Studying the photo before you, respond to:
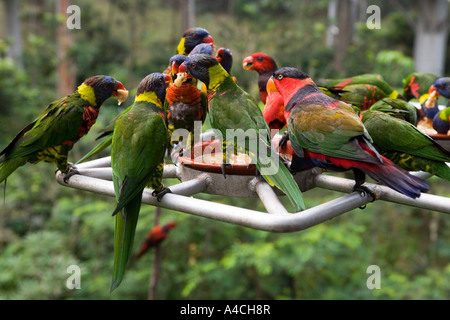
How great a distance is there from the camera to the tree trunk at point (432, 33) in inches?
275

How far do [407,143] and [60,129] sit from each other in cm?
131

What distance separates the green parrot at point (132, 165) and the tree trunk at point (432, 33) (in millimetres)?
6518

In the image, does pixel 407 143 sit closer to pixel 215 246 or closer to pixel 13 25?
pixel 215 246

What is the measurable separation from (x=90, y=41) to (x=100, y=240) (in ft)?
25.6

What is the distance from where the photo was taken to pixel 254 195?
1.61m

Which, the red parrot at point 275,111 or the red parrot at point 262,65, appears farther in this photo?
the red parrot at point 262,65

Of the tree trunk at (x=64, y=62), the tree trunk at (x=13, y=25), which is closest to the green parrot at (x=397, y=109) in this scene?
the tree trunk at (x=64, y=62)

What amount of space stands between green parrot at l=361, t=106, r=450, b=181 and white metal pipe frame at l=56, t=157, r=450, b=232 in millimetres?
176

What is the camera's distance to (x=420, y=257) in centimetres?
502

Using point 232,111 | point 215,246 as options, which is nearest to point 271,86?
point 232,111

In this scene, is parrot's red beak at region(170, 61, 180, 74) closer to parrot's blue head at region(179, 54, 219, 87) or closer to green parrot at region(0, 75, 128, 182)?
parrot's blue head at region(179, 54, 219, 87)

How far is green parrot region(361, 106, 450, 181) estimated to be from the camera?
1.55 meters

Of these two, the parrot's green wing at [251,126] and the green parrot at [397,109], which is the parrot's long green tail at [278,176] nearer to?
the parrot's green wing at [251,126]
